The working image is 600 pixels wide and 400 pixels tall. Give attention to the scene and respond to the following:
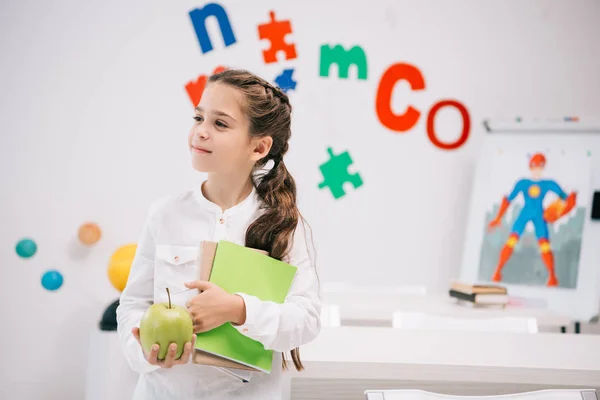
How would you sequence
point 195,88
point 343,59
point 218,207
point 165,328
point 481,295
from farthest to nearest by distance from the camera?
point 343,59, point 195,88, point 481,295, point 218,207, point 165,328

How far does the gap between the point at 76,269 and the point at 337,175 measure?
5.30 feet

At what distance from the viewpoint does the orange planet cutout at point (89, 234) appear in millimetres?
3648

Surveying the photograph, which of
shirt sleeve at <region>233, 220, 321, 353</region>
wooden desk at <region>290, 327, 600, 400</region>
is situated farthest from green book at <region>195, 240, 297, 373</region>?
wooden desk at <region>290, 327, 600, 400</region>

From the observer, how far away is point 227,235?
1.18 meters

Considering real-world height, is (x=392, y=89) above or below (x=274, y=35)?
below

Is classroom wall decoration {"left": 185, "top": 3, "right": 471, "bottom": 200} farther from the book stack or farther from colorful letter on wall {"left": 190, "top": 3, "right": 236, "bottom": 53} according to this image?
the book stack

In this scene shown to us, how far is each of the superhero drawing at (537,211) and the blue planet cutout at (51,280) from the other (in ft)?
7.96

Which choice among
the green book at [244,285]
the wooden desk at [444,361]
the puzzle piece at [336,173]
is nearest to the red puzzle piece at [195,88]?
the puzzle piece at [336,173]

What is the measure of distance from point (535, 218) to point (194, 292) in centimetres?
288

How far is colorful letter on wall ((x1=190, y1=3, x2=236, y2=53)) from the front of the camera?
386 centimetres

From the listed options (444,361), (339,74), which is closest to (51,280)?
(339,74)

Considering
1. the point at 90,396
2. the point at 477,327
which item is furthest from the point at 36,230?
the point at 477,327

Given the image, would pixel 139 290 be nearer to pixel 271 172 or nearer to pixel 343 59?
pixel 271 172

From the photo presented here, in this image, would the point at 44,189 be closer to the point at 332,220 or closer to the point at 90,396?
the point at 90,396
